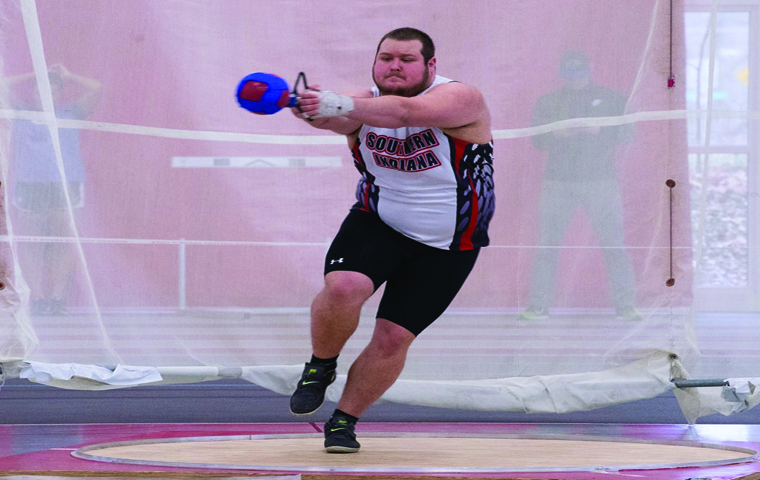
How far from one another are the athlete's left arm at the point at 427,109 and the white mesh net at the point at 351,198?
1037mm

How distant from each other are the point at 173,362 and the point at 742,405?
6.35ft

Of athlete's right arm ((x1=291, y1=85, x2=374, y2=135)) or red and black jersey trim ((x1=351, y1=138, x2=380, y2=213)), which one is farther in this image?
red and black jersey trim ((x1=351, y1=138, x2=380, y2=213))

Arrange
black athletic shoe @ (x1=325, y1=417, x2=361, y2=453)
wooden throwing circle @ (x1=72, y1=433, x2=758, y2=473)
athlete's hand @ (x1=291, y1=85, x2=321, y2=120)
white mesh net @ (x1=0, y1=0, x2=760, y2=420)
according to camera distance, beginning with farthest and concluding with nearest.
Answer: white mesh net @ (x1=0, y1=0, x2=760, y2=420) → black athletic shoe @ (x1=325, y1=417, x2=361, y2=453) → wooden throwing circle @ (x1=72, y1=433, x2=758, y2=473) → athlete's hand @ (x1=291, y1=85, x2=321, y2=120)

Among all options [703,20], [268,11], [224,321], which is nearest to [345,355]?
[224,321]

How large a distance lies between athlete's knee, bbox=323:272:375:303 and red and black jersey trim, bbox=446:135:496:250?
29 centimetres

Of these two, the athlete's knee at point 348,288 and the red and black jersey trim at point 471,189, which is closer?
the athlete's knee at point 348,288

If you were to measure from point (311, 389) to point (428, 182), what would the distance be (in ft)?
2.01

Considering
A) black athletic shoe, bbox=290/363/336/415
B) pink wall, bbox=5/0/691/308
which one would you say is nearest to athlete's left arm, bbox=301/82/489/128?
black athletic shoe, bbox=290/363/336/415

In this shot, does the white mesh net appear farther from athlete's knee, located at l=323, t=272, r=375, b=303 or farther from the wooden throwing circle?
athlete's knee, located at l=323, t=272, r=375, b=303

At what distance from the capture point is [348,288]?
103 inches

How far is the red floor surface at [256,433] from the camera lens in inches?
91.1

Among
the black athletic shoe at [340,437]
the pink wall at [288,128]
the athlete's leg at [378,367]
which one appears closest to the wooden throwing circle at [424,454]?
the black athletic shoe at [340,437]

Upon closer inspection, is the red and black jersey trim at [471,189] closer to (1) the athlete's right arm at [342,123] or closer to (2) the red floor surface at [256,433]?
(1) the athlete's right arm at [342,123]

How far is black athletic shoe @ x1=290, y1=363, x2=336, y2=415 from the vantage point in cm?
260
